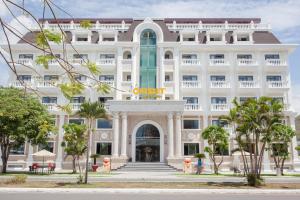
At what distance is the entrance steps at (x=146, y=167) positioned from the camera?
3291cm

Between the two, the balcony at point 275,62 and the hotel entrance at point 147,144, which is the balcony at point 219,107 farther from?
the balcony at point 275,62

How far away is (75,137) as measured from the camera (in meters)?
31.2

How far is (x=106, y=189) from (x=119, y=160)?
18.1m

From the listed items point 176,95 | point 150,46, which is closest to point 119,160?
point 176,95

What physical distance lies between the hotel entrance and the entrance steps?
2501 millimetres

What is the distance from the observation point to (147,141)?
3756 cm

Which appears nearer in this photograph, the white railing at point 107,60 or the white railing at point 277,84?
the white railing at point 277,84

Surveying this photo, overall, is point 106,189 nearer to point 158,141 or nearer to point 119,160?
point 119,160

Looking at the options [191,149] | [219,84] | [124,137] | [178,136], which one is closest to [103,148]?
[124,137]

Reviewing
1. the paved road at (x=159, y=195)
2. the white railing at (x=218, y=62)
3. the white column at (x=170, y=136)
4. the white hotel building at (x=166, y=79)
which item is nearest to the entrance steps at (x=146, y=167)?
the white column at (x=170, y=136)

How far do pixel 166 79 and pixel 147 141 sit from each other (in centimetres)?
853

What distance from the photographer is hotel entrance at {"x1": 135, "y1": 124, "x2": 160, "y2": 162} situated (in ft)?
122

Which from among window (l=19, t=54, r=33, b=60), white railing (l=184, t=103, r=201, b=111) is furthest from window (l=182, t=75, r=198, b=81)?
window (l=19, t=54, r=33, b=60)

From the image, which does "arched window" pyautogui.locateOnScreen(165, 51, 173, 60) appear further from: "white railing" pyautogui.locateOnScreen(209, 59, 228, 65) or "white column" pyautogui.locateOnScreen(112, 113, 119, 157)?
"white column" pyautogui.locateOnScreen(112, 113, 119, 157)
